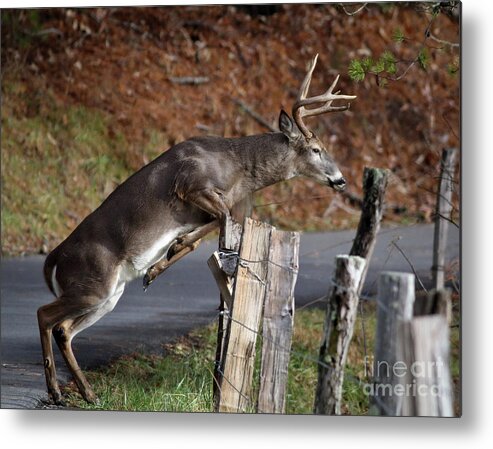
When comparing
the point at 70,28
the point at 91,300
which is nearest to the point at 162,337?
the point at 91,300

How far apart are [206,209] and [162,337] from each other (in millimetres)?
1053

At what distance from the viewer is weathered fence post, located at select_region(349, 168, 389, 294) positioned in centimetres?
574

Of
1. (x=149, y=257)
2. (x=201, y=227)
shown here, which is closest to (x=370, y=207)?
(x=201, y=227)

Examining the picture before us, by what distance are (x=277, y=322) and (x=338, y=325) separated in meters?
0.53

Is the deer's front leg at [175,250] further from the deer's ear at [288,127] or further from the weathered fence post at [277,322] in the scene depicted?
the weathered fence post at [277,322]

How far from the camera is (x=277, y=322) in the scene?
481cm

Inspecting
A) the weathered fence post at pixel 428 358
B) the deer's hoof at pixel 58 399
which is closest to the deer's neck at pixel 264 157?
the deer's hoof at pixel 58 399

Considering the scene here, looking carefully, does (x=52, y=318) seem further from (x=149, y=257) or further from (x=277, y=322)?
(x=277, y=322)

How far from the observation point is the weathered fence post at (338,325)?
13.8ft

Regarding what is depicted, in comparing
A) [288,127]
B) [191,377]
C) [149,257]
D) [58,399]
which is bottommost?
[58,399]

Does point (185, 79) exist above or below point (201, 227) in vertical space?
above

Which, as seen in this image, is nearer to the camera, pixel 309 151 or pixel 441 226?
pixel 309 151

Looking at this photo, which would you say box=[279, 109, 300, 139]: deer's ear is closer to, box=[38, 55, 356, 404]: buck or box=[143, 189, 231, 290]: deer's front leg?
box=[38, 55, 356, 404]: buck

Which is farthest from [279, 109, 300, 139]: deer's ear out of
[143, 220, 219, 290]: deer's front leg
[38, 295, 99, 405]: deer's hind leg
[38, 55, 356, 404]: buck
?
[38, 295, 99, 405]: deer's hind leg
